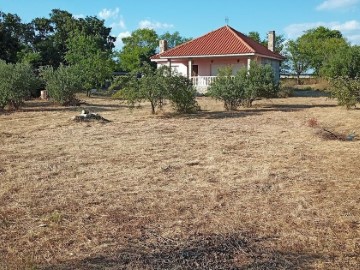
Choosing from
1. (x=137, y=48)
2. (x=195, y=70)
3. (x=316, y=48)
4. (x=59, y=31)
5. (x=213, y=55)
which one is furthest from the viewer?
(x=137, y=48)

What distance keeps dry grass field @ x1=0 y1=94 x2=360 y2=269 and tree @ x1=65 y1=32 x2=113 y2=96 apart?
17.3 meters

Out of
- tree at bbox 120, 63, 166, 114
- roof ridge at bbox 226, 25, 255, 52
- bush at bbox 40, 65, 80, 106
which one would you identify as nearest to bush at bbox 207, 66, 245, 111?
tree at bbox 120, 63, 166, 114

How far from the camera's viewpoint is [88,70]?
2773 cm

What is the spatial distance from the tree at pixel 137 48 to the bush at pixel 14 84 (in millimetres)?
36298

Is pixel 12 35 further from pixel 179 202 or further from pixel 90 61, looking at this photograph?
pixel 179 202

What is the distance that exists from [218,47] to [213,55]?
128 centimetres

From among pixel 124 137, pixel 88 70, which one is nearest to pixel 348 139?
pixel 124 137

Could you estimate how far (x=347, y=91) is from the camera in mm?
15375

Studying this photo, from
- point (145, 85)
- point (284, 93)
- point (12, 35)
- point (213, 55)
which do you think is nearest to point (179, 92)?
point (145, 85)

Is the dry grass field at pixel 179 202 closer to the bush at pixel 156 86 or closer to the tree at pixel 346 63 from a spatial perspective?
the bush at pixel 156 86

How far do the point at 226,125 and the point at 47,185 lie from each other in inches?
295

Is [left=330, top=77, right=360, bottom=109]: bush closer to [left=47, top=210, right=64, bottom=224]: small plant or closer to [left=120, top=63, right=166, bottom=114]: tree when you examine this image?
[left=120, top=63, right=166, bottom=114]: tree

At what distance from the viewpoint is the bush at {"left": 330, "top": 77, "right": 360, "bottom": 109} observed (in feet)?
49.6

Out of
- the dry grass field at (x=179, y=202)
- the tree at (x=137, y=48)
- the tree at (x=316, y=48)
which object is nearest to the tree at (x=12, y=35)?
the tree at (x=137, y=48)
